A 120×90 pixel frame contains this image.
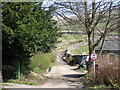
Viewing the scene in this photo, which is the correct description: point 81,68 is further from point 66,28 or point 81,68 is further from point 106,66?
point 106,66

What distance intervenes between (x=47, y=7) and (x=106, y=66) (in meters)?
6.09

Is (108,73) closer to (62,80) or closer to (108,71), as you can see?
(108,71)

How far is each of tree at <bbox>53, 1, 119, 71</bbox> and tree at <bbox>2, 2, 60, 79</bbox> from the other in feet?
7.26

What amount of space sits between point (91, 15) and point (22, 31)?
20.5 ft

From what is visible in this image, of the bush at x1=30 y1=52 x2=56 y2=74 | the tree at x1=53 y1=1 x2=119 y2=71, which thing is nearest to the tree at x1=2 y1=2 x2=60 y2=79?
the tree at x1=53 y1=1 x2=119 y2=71

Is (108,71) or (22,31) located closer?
(108,71)

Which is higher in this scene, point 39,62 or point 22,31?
point 22,31

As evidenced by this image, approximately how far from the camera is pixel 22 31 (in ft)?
35.6

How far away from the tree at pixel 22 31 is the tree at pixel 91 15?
7.26ft

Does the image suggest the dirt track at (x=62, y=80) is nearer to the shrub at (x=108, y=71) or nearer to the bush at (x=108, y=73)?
the bush at (x=108, y=73)

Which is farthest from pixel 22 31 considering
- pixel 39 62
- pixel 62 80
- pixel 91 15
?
pixel 39 62

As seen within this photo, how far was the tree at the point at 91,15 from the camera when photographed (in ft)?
45.2

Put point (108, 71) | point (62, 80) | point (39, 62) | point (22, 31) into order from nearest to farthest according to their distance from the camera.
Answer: point (108, 71), point (22, 31), point (62, 80), point (39, 62)

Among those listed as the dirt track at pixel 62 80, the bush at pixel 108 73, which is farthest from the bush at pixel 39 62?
the bush at pixel 108 73
